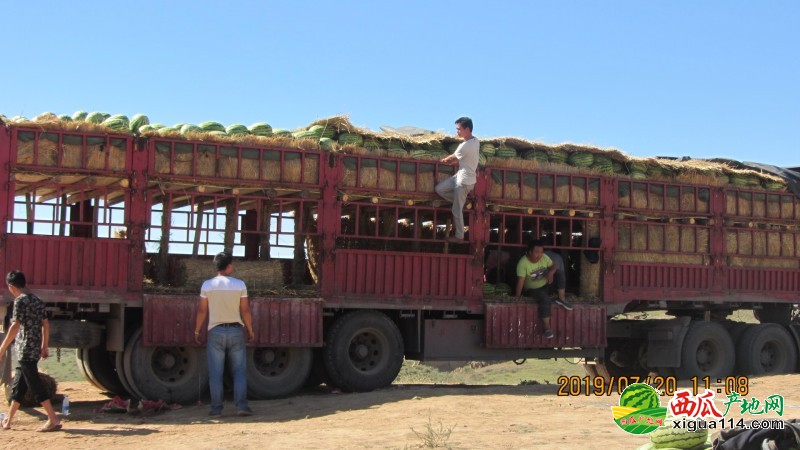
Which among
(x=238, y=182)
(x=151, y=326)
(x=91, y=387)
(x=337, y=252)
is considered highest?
(x=238, y=182)

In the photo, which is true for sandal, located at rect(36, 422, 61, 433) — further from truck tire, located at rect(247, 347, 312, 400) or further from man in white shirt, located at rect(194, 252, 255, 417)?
truck tire, located at rect(247, 347, 312, 400)

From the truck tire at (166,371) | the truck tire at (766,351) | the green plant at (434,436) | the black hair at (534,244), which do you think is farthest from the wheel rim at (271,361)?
the truck tire at (766,351)

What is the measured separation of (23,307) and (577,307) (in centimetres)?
967

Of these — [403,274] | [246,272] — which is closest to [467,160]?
Answer: [403,274]

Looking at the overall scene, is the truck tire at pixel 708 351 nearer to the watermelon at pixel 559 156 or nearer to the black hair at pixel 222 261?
the watermelon at pixel 559 156

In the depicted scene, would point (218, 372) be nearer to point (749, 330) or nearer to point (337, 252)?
point (337, 252)

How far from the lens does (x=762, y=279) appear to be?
1928cm

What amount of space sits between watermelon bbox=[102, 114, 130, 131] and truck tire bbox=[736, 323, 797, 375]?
1238 centimetres

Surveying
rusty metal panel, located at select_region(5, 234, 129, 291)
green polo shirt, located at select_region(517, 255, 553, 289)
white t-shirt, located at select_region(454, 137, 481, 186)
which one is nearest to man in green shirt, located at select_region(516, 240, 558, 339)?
green polo shirt, located at select_region(517, 255, 553, 289)

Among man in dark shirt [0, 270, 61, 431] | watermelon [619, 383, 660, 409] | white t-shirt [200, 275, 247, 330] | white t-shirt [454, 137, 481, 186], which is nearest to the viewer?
watermelon [619, 383, 660, 409]

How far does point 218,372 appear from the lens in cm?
1227

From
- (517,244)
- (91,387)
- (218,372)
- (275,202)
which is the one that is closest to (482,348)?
(517,244)

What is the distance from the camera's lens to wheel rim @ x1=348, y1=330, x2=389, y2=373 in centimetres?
1535

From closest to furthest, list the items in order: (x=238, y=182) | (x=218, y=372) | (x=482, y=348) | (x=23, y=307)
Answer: (x=23, y=307) < (x=218, y=372) < (x=238, y=182) < (x=482, y=348)
